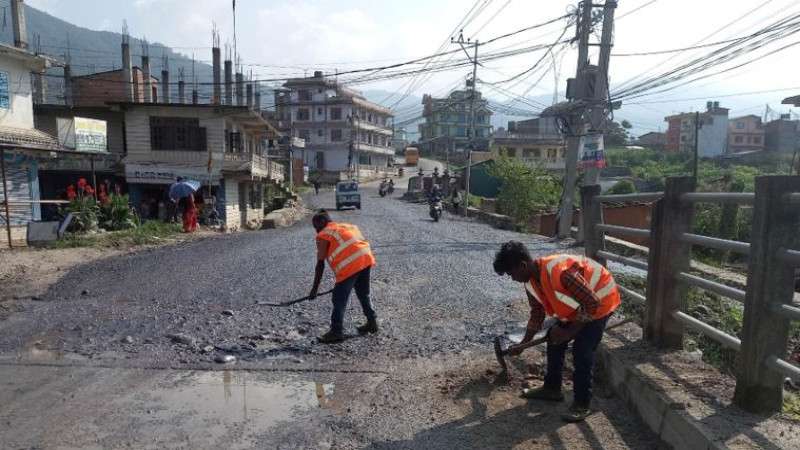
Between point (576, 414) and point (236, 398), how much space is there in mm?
2321

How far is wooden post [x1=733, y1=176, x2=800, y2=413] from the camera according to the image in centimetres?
289

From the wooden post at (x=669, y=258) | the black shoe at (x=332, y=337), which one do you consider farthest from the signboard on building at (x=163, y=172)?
the wooden post at (x=669, y=258)

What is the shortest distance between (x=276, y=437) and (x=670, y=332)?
2.76 metres

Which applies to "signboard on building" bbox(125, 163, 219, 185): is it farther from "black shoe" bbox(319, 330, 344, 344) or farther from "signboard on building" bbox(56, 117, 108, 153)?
"black shoe" bbox(319, 330, 344, 344)

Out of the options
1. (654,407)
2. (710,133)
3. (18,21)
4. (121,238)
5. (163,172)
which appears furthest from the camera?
(710,133)

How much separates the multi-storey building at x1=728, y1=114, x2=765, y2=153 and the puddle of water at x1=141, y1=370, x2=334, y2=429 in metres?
66.9

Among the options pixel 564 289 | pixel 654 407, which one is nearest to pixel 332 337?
pixel 564 289

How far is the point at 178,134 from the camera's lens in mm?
25047

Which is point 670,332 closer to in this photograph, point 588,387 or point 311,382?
point 588,387

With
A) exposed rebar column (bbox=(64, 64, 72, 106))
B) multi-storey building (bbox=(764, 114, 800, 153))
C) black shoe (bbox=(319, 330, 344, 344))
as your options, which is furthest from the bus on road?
black shoe (bbox=(319, 330, 344, 344))

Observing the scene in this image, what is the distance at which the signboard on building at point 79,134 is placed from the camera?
1853cm

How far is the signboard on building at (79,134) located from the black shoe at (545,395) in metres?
18.0

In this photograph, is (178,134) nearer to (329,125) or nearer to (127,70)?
Result: (127,70)

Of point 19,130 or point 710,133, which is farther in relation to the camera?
point 710,133
